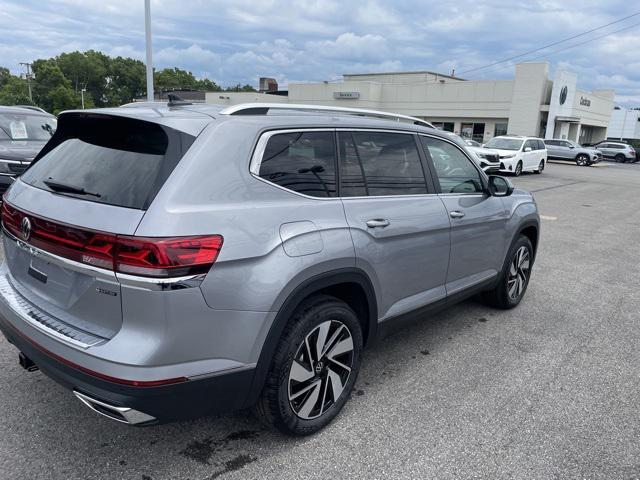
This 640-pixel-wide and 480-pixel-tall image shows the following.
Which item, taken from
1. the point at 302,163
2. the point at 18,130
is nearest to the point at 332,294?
the point at 302,163

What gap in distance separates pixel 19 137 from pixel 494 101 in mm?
44961

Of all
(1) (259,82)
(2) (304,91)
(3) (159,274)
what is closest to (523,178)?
(3) (159,274)

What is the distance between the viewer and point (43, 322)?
2463mm

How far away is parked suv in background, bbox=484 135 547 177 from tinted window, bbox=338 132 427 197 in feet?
64.5

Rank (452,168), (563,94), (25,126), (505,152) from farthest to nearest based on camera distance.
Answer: (563,94) → (505,152) → (25,126) → (452,168)

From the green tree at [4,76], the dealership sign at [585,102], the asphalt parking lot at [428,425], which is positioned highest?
the green tree at [4,76]

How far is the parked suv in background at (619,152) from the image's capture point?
43188 millimetres

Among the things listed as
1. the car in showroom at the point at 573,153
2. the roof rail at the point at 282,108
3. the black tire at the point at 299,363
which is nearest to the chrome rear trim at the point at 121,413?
the black tire at the point at 299,363

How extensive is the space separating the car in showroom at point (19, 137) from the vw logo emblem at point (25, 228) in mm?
4460

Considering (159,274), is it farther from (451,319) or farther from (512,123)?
(512,123)

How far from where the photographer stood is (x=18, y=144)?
24.8ft

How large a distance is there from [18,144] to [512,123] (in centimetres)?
4432

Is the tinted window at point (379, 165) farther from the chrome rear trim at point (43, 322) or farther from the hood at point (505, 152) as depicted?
the hood at point (505, 152)

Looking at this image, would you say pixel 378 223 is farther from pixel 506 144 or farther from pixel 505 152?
pixel 506 144
